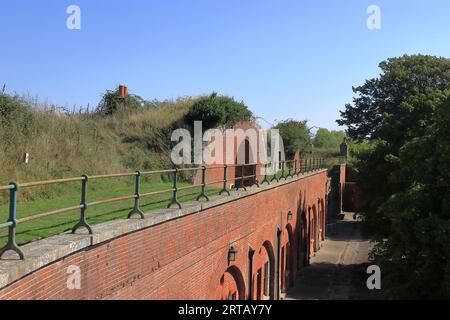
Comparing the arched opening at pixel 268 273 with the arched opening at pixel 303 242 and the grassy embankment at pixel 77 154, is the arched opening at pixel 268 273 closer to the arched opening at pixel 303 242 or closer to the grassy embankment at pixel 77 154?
the grassy embankment at pixel 77 154

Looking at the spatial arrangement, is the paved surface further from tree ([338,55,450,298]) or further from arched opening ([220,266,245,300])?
arched opening ([220,266,245,300])

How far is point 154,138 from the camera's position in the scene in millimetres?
21953

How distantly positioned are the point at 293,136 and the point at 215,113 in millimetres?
14981

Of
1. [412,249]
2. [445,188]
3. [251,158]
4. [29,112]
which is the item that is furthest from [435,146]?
[29,112]

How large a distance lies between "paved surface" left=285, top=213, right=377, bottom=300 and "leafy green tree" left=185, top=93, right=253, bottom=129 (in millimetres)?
8211

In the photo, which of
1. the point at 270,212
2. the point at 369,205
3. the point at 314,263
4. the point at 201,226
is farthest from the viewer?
the point at 314,263

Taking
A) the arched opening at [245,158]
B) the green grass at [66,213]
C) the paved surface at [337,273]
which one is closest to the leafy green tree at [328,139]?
the paved surface at [337,273]

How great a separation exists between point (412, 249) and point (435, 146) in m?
3.40

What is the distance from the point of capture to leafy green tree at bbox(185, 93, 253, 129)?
22250mm

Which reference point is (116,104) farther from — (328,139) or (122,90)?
(328,139)

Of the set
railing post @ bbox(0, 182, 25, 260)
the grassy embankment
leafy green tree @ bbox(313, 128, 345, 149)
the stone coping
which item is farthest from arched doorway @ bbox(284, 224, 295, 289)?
leafy green tree @ bbox(313, 128, 345, 149)

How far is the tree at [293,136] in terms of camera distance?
35625 millimetres
